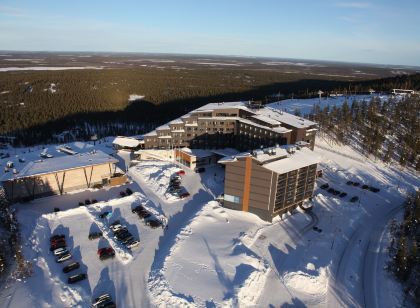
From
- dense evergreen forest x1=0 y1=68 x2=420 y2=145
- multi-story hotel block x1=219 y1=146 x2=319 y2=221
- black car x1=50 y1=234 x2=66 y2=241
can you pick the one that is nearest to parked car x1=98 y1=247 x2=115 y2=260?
black car x1=50 y1=234 x2=66 y2=241

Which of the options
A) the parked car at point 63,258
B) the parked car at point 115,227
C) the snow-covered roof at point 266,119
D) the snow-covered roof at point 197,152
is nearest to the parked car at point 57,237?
the parked car at point 63,258

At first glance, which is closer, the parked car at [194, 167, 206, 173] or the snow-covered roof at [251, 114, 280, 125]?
the snow-covered roof at [251, 114, 280, 125]

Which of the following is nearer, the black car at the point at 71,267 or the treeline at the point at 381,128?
the black car at the point at 71,267

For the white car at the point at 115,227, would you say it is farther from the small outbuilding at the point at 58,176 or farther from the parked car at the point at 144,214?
the small outbuilding at the point at 58,176

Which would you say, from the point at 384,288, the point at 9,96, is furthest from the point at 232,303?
the point at 9,96

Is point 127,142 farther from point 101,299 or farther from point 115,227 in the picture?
point 101,299

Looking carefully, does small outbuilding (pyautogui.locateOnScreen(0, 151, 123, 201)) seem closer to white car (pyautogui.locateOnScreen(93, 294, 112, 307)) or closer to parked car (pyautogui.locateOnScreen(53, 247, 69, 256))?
parked car (pyautogui.locateOnScreen(53, 247, 69, 256))
